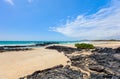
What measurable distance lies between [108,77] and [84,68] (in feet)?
6.66

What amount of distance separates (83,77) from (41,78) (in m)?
1.81

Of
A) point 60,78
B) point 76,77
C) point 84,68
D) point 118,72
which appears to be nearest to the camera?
point 60,78

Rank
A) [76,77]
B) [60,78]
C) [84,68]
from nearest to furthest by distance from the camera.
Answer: [60,78], [76,77], [84,68]

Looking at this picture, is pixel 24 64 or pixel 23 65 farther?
pixel 24 64

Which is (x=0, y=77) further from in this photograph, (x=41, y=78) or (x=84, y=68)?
(x=84, y=68)

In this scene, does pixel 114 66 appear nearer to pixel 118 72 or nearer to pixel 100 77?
pixel 118 72

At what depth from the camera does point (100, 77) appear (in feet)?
25.0

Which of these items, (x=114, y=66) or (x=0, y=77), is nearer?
(x=0, y=77)

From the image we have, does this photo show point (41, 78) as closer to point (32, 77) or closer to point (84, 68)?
point (32, 77)

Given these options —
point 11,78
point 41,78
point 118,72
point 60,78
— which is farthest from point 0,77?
point 118,72

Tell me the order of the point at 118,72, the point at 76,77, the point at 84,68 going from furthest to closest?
1. the point at 84,68
2. the point at 118,72
3. the point at 76,77

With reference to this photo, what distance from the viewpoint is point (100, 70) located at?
9.02 metres

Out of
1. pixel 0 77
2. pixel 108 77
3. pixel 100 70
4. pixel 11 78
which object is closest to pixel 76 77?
pixel 108 77

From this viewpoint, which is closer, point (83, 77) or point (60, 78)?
point (60, 78)
